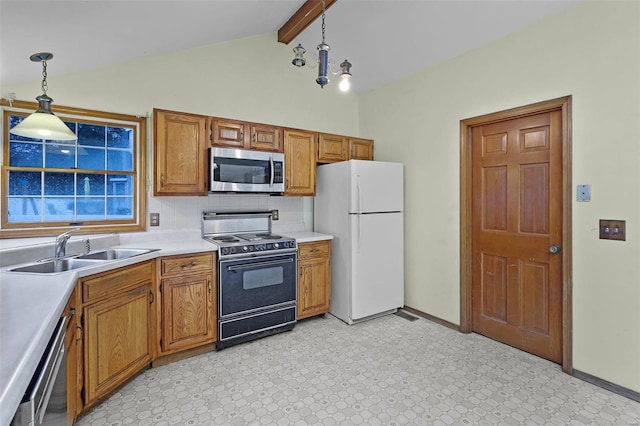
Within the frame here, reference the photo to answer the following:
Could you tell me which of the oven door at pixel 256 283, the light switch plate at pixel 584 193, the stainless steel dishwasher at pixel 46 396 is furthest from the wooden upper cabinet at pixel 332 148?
the stainless steel dishwasher at pixel 46 396

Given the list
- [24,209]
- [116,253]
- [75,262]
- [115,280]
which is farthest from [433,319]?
[24,209]

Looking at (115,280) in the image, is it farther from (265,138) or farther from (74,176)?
(265,138)

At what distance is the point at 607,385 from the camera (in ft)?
7.40

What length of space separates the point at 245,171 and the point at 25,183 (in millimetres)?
1761

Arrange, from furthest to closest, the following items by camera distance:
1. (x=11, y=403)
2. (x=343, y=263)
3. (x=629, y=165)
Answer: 1. (x=343, y=263)
2. (x=629, y=165)
3. (x=11, y=403)

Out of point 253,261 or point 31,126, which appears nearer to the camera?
point 31,126

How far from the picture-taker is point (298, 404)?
2.10m

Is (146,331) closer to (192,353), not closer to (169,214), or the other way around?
(192,353)

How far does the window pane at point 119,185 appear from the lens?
2990mm

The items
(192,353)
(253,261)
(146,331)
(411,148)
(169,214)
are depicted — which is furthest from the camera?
(411,148)

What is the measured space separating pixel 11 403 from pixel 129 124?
9.52 feet

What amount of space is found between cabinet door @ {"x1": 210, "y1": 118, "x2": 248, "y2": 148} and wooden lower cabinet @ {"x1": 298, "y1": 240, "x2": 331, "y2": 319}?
3.94 ft

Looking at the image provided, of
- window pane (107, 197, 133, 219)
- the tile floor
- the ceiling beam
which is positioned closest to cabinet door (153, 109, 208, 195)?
window pane (107, 197, 133, 219)

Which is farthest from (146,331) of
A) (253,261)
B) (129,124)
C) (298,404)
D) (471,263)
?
(471,263)
